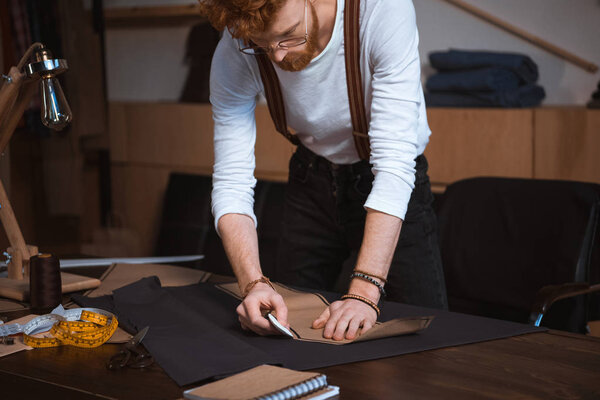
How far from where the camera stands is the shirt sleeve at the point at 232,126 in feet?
5.54

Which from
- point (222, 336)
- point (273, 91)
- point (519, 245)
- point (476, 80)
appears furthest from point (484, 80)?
point (222, 336)

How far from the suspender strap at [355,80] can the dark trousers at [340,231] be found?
0.09 meters

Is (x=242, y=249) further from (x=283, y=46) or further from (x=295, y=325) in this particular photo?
(x=283, y=46)

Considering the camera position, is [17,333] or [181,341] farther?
[17,333]

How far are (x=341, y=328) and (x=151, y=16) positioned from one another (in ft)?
10.3

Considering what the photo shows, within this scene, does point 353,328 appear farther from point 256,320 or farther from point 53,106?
point 53,106

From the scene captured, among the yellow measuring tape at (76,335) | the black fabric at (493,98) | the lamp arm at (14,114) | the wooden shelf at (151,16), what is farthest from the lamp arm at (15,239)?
the wooden shelf at (151,16)

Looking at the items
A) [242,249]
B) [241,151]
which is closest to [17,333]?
[242,249]

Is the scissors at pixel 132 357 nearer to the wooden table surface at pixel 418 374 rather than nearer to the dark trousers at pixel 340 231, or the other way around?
the wooden table surface at pixel 418 374

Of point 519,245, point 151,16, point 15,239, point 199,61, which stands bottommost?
point 519,245

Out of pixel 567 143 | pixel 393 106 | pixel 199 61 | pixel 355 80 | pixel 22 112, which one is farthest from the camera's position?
pixel 199 61

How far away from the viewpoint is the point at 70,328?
1.32 m

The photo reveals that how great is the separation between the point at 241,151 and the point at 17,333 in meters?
0.65

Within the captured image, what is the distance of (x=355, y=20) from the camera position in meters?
1.54
